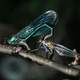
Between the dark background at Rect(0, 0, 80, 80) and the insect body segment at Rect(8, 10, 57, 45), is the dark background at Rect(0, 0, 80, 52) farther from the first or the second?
the insect body segment at Rect(8, 10, 57, 45)

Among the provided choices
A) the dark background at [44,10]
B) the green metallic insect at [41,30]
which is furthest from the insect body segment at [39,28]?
the dark background at [44,10]

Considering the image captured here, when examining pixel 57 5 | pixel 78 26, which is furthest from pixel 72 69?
pixel 78 26

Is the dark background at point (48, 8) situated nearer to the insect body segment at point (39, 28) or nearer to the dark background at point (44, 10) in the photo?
the dark background at point (44, 10)

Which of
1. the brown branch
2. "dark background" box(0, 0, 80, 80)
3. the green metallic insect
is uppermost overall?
"dark background" box(0, 0, 80, 80)

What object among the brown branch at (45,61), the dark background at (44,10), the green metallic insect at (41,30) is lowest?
the brown branch at (45,61)

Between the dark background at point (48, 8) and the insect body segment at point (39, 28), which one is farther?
the dark background at point (48, 8)

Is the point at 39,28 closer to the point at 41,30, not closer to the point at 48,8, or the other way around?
the point at 41,30

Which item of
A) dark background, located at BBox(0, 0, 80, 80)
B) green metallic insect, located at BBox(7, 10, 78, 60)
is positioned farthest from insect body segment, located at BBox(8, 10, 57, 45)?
dark background, located at BBox(0, 0, 80, 80)

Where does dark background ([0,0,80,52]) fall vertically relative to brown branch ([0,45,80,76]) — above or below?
above

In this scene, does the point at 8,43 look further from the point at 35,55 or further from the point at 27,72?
the point at 27,72

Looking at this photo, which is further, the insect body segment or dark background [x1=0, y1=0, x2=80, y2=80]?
dark background [x1=0, y1=0, x2=80, y2=80]
